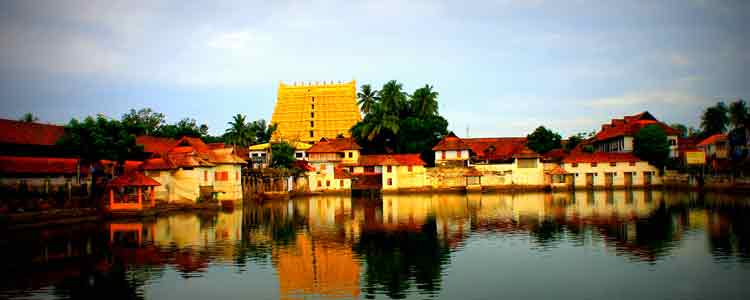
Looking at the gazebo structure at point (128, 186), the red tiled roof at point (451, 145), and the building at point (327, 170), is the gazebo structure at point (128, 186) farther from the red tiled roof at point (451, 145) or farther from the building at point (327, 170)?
the red tiled roof at point (451, 145)

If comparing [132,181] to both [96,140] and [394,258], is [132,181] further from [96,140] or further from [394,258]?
[394,258]

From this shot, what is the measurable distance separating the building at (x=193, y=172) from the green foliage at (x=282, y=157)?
1241 cm

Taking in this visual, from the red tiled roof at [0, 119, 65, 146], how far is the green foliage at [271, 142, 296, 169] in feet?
76.0

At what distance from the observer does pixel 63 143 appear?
128 feet

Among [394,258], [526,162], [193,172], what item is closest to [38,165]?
[193,172]

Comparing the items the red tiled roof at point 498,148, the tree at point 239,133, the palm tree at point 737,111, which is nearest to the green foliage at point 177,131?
the tree at point 239,133

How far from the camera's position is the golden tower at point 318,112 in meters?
99.8

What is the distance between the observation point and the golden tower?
99750 millimetres

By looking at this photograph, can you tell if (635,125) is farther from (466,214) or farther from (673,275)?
(673,275)

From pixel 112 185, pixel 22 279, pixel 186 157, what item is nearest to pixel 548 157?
pixel 186 157

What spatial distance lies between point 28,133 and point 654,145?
6091cm

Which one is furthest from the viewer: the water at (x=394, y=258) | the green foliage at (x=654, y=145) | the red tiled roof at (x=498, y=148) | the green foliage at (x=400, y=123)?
the green foliage at (x=400, y=123)

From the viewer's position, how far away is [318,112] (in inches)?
3969

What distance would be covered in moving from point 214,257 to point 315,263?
4492 mm
